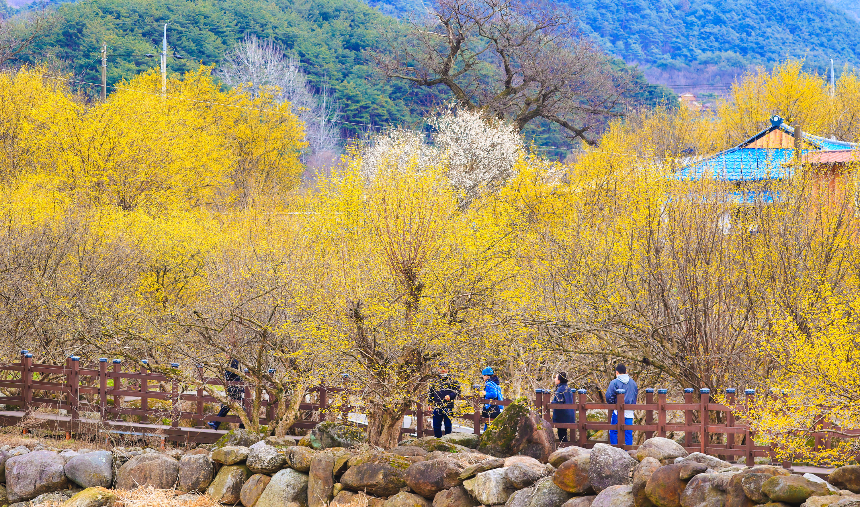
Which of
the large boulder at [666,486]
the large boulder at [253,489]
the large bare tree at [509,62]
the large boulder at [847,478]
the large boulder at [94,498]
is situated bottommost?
the large boulder at [94,498]

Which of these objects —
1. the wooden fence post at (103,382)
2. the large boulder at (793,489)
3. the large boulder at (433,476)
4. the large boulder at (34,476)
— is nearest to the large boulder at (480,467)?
the large boulder at (433,476)

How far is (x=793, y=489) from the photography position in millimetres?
7223

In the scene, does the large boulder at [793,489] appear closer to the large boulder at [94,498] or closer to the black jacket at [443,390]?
the black jacket at [443,390]

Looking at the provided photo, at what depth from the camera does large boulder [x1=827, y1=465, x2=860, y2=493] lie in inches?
295

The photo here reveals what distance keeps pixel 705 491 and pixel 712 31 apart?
141 meters

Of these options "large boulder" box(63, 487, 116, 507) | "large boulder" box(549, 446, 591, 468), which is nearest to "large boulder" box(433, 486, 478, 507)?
"large boulder" box(549, 446, 591, 468)

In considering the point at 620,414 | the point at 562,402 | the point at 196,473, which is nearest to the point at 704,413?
the point at 620,414

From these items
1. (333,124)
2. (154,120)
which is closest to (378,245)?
(154,120)

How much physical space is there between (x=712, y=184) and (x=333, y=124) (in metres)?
58.2

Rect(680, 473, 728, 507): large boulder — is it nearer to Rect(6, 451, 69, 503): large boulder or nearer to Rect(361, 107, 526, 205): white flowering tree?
Rect(6, 451, 69, 503): large boulder

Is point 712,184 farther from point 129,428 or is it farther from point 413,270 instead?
point 129,428

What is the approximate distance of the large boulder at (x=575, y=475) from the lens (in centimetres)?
890

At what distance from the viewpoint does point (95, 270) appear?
59.5ft

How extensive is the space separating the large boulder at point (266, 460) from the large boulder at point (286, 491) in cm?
18
